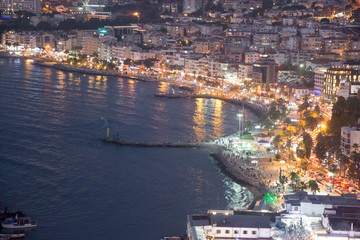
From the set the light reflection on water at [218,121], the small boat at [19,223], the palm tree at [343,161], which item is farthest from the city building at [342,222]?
the light reflection on water at [218,121]

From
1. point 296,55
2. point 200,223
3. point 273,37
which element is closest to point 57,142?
point 200,223

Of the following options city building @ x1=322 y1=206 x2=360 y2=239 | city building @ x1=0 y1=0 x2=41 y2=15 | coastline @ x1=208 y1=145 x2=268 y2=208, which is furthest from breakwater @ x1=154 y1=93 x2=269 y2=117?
city building @ x1=0 y1=0 x2=41 y2=15

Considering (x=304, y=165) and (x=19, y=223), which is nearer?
(x=19, y=223)

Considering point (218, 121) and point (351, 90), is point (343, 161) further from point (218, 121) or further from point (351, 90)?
point (218, 121)

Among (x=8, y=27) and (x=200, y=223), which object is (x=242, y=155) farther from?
(x=8, y=27)

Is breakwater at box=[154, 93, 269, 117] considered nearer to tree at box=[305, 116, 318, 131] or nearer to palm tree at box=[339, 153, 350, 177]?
tree at box=[305, 116, 318, 131]

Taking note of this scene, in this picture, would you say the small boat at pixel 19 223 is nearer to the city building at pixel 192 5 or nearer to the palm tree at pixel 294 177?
the palm tree at pixel 294 177

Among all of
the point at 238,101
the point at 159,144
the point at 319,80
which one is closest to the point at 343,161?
the point at 159,144
